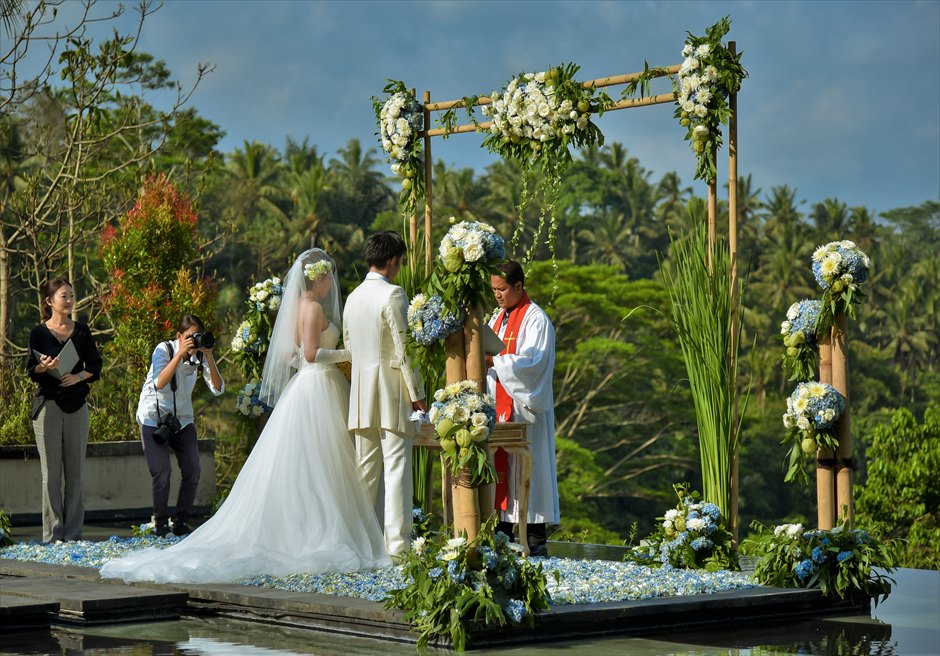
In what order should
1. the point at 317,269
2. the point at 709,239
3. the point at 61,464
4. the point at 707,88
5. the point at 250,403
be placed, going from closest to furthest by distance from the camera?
the point at 317,269 → the point at 709,239 → the point at 707,88 → the point at 61,464 → the point at 250,403

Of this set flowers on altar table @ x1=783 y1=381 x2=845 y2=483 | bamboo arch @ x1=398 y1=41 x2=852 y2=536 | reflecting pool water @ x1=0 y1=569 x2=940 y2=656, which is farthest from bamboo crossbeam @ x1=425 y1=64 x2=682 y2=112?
reflecting pool water @ x1=0 y1=569 x2=940 y2=656

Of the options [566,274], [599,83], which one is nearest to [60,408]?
[599,83]

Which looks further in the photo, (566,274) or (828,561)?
(566,274)

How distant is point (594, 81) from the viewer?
9203mm

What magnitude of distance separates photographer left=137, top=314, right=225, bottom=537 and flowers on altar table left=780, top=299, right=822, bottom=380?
12.0ft

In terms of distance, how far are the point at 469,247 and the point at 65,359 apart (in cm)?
376

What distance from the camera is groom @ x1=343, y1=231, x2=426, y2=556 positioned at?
7.17 meters

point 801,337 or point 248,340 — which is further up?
point 248,340

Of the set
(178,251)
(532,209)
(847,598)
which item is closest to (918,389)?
(532,209)

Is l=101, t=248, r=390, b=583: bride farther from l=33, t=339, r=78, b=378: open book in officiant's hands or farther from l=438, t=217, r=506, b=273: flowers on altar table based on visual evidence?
l=33, t=339, r=78, b=378: open book in officiant's hands

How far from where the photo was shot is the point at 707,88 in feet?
27.3

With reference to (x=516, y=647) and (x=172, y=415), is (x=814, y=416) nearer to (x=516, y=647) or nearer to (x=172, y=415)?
(x=516, y=647)

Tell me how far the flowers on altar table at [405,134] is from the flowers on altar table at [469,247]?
401 centimetres

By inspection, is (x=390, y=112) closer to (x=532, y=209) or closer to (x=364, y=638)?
(x=364, y=638)
